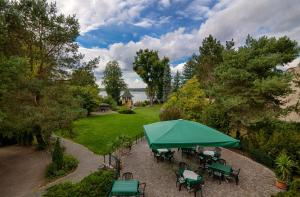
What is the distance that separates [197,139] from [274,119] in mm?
9735

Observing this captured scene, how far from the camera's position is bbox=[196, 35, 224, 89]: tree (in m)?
39.4

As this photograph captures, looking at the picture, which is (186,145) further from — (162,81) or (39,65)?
(162,81)

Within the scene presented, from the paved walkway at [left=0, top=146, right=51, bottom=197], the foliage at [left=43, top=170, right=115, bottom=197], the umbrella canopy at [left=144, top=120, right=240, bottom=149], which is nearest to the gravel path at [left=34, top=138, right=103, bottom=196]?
the paved walkway at [left=0, top=146, right=51, bottom=197]

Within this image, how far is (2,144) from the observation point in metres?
23.8

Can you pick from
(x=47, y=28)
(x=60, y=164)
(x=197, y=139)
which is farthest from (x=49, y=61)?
(x=197, y=139)

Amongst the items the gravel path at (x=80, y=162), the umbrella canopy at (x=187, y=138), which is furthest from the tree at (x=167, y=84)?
the umbrella canopy at (x=187, y=138)

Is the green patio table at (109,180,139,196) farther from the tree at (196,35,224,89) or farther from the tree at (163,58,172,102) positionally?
the tree at (163,58,172,102)

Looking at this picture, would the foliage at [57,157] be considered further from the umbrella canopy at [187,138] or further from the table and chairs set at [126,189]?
the umbrella canopy at [187,138]

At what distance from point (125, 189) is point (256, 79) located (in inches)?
506

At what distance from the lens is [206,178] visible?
11.8 metres

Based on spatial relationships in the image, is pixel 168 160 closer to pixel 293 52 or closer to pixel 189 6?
pixel 189 6

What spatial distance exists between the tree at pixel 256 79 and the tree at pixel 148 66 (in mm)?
44131

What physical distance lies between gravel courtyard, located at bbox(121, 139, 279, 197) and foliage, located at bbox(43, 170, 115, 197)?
204 cm

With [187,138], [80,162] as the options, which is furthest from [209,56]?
[187,138]
